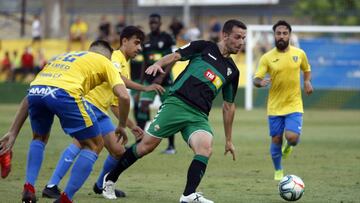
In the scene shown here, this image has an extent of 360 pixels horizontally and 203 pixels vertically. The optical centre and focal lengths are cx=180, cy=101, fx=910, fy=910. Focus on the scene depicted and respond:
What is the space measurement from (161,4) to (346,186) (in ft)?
115

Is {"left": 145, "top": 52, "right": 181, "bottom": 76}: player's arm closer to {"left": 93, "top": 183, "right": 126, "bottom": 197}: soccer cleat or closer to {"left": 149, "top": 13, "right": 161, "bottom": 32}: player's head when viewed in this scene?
{"left": 93, "top": 183, "right": 126, "bottom": 197}: soccer cleat

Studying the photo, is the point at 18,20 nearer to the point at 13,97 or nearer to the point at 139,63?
the point at 13,97

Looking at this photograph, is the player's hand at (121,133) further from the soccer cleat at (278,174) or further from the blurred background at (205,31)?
the blurred background at (205,31)

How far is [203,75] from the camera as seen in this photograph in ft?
36.3

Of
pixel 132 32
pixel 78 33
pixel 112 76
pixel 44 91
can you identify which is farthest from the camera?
pixel 78 33

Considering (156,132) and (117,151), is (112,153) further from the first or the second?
(156,132)

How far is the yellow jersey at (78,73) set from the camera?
9.87m

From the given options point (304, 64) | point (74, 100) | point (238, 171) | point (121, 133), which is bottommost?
point (238, 171)

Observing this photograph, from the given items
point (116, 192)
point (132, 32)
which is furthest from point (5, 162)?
point (132, 32)

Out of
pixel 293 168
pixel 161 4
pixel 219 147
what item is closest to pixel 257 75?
pixel 293 168

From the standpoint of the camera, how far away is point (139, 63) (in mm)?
20016

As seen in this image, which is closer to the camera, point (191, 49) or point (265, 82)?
point (191, 49)

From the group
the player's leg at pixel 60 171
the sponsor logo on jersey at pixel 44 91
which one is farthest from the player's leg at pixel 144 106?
the sponsor logo on jersey at pixel 44 91

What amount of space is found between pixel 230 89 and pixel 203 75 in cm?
53
